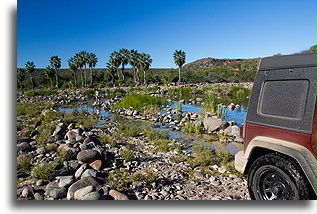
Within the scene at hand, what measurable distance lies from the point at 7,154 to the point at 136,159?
272 cm

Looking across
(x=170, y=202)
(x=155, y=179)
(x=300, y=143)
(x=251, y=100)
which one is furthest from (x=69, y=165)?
(x=300, y=143)

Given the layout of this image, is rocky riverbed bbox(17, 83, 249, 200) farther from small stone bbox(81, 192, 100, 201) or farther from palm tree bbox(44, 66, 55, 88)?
palm tree bbox(44, 66, 55, 88)

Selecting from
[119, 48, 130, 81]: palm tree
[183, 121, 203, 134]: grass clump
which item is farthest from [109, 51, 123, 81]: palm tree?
[183, 121, 203, 134]: grass clump

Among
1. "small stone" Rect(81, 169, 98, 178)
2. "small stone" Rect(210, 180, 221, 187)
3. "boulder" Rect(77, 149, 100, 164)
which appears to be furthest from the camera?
"boulder" Rect(77, 149, 100, 164)

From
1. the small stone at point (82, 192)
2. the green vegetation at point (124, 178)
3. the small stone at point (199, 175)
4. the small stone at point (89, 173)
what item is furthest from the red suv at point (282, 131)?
the small stone at point (89, 173)

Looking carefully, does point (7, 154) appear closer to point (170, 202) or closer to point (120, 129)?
point (170, 202)

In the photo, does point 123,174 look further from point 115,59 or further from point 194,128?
point 115,59

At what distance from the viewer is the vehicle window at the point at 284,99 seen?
2.44 m

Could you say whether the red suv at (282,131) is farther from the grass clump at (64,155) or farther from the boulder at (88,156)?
the grass clump at (64,155)

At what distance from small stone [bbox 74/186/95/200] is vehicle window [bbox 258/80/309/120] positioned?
285 cm

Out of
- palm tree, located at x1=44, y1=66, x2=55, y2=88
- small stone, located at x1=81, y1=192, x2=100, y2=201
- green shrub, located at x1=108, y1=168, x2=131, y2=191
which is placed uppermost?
palm tree, located at x1=44, y1=66, x2=55, y2=88

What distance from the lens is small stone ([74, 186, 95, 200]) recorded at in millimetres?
3346

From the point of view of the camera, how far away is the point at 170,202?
11.0ft

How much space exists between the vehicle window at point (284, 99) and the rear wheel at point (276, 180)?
0.53 m
